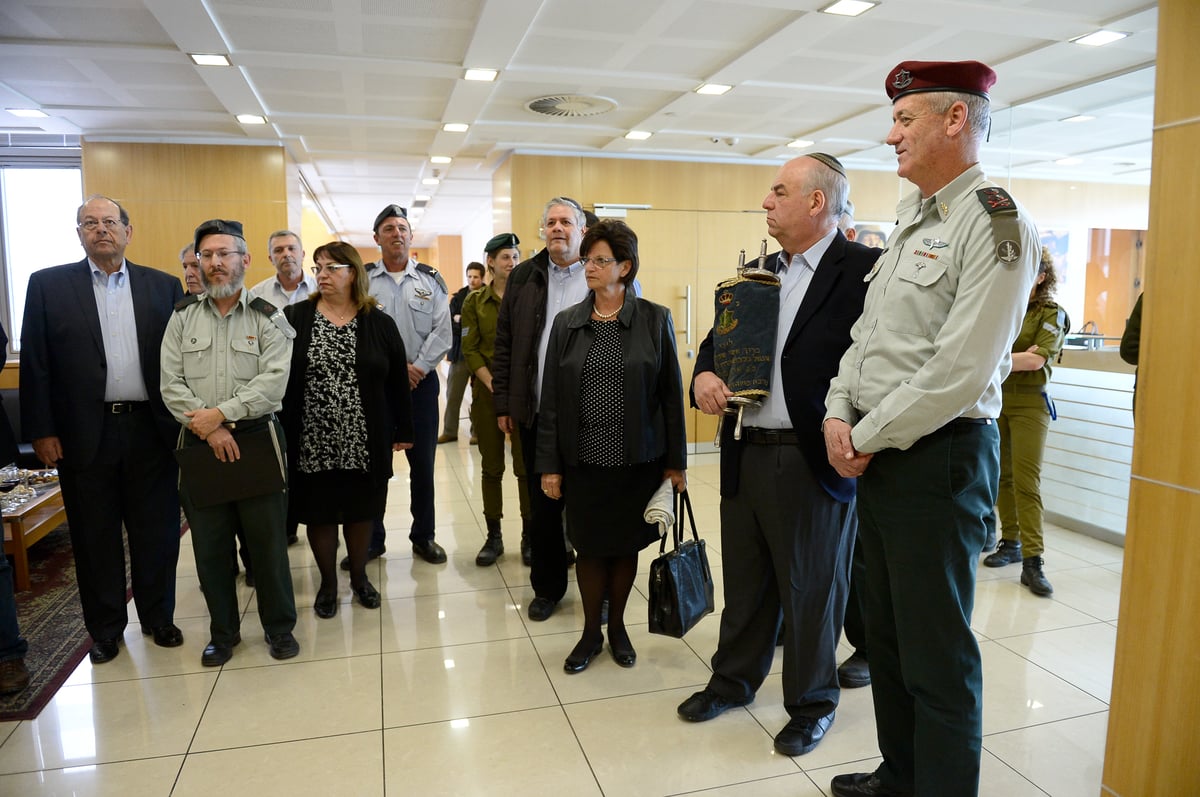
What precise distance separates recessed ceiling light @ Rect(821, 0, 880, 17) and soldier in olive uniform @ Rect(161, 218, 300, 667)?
123 inches

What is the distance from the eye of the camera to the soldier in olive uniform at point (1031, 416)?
3895 mm

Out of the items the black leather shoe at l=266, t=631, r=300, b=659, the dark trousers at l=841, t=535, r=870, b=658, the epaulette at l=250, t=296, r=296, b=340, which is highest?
the epaulette at l=250, t=296, r=296, b=340

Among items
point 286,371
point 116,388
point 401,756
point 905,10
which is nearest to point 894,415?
point 401,756

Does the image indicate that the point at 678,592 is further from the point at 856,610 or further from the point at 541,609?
the point at 541,609

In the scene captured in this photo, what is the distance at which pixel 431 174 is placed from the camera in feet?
30.7

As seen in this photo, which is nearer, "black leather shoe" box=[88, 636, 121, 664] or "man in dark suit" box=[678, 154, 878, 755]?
"man in dark suit" box=[678, 154, 878, 755]

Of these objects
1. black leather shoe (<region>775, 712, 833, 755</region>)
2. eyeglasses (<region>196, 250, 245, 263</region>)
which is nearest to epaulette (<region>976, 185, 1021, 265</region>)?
black leather shoe (<region>775, 712, 833, 755</region>)

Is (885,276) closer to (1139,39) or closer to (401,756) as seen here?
(401,756)

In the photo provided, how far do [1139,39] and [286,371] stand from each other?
199 inches

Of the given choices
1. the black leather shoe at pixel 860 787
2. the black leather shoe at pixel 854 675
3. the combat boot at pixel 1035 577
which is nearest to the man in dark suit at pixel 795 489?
the black leather shoe at pixel 860 787

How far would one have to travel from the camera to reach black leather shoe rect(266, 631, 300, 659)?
3111 mm

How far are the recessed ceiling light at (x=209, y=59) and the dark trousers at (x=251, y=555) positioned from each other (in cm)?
285

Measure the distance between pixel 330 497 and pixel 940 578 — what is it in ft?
8.47

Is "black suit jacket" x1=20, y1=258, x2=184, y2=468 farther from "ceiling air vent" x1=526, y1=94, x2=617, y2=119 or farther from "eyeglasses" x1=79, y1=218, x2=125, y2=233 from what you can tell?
"ceiling air vent" x1=526, y1=94, x2=617, y2=119
